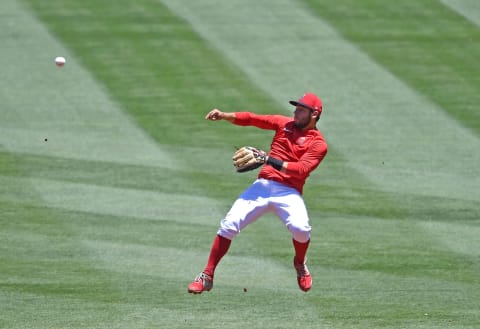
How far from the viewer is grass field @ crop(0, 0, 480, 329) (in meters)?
18.4

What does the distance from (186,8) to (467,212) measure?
467 inches

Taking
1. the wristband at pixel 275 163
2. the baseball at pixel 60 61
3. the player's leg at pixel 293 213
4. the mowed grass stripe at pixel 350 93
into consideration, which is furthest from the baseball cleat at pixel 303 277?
the baseball at pixel 60 61

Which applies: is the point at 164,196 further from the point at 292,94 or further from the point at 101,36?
the point at 101,36

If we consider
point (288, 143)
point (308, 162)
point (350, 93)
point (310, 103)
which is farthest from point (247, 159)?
point (350, 93)

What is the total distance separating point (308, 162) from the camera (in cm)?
1503

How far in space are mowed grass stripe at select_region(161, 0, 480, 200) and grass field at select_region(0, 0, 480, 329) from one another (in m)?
0.05

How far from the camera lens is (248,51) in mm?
29328

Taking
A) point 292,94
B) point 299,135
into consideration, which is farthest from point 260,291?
point 292,94

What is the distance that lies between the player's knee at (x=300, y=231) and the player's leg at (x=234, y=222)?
16.6 inches

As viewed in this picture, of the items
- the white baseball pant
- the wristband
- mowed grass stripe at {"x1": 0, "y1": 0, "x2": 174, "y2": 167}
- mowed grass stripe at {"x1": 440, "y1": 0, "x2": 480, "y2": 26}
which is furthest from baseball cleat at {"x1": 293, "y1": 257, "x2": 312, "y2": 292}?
mowed grass stripe at {"x1": 440, "y1": 0, "x2": 480, "y2": 26}

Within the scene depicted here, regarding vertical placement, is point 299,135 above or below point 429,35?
above

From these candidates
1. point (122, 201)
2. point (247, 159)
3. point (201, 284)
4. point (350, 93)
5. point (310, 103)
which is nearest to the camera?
point (247, 159)

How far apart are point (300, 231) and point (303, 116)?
4.63 ft

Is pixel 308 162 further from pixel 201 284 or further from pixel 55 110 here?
pixel 55 110
